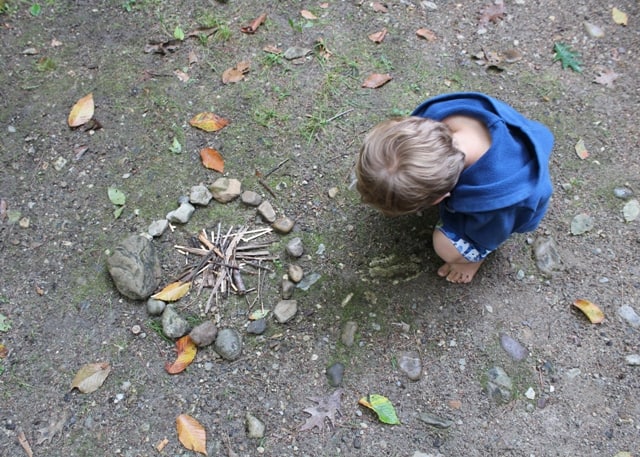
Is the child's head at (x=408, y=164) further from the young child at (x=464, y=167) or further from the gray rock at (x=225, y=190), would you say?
the gray rock at (x=225, y=190)

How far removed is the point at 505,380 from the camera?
6.69ft

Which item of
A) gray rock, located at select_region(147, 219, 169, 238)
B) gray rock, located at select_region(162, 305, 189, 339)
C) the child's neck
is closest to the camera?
the child's neck

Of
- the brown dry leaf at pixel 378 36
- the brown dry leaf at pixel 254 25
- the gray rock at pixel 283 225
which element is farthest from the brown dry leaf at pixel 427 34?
the gray rock at pixel 283 225

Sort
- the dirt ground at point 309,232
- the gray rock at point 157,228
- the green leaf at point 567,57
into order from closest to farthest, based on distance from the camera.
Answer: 1. the dirt ground at point 309,232
2. the gray rock at point 157,228
3. the green leaf at point 567,57

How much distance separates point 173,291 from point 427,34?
1.98 meters

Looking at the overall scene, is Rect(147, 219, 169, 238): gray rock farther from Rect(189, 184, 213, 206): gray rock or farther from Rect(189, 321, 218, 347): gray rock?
Rect(189, 321, 218, 347): gray rock

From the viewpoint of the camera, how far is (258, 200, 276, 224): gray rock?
2342mm

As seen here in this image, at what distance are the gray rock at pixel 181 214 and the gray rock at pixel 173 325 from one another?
16.9 inches

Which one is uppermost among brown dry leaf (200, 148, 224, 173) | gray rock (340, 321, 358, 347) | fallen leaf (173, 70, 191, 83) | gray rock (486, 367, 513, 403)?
fallen leaf (173, 70, 191, 83)

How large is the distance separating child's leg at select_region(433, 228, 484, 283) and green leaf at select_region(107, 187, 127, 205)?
1.43 meters

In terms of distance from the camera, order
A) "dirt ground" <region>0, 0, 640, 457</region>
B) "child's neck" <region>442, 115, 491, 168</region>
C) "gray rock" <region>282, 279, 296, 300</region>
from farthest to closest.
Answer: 1. "gray rock" <region>282, 279, 296, 300</region>
2. "dirt ground" <region>0, 0, 640, 457</region>
3. "child's neck" <region>442, 115, 491, 168</region>

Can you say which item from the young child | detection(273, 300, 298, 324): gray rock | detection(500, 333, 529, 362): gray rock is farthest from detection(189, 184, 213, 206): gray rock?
detection(500, 333, 529, 362): gray rock

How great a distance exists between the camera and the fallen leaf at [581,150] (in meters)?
2.56

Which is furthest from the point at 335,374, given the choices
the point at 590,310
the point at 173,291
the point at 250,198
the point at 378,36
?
the point at 378,36
